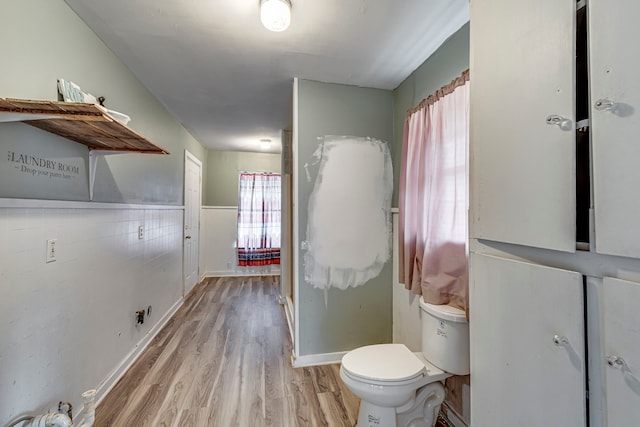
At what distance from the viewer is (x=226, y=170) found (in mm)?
4988

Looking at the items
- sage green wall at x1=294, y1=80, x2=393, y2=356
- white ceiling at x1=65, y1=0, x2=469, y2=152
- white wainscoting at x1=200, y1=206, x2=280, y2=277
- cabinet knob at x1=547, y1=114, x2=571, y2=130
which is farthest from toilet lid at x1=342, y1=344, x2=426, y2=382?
white wainscoting at x1=200, y1=206, x2=280, y2=277

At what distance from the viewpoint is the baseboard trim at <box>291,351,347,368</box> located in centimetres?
222

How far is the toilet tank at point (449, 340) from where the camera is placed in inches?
55.0

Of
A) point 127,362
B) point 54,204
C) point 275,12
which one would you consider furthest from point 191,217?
point 275,12

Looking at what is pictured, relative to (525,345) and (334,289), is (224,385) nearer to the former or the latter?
(334,289)

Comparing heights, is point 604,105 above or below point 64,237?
above

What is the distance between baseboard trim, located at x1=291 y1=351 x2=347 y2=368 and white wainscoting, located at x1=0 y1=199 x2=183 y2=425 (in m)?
1.31

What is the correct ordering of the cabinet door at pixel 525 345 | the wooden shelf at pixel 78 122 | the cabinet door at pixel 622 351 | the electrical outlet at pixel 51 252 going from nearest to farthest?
the cabinet door at pixel 622 351 < the cabinet door at pixel 525 345 < the wooden shelf at pixel 78 122 < the electrical outlet at pixel 51 252

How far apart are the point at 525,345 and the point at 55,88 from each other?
88.7 inches

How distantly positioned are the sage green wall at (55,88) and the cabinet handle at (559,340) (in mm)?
1987

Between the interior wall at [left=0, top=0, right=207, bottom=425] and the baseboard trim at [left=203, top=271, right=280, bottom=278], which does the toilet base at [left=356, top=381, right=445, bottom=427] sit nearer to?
the interior wall at [left=0, top=0, right=207, bottom=425]

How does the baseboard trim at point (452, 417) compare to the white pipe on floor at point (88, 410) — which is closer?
the white pipe on floor at point (88, 410)

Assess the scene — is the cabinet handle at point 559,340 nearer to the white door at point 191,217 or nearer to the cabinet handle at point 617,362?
the cabinet handle at point 617,362

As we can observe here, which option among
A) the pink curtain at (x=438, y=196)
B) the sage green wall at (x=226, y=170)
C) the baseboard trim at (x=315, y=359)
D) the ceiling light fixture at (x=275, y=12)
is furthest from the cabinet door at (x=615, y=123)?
the sage green wall at (x=226, y=170)
